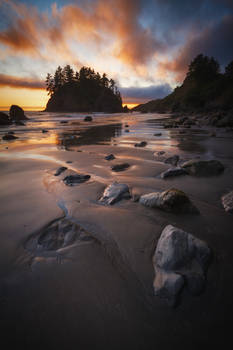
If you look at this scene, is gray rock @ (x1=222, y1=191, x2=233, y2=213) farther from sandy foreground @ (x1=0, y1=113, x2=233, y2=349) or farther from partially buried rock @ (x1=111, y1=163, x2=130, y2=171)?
partially buried rock @ (x1=111, y1=163, x2=130, y2=171)

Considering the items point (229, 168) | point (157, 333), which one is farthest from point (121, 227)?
point (229, 168)

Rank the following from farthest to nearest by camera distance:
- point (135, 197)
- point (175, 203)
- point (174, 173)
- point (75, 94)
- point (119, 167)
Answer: point (75, 94) → point (119, 167) → point (174, 173) → point (135, 197) → point (175, 203)

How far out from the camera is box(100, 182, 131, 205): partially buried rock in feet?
6.43

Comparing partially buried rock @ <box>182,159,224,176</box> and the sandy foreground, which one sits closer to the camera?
the sandy foreground

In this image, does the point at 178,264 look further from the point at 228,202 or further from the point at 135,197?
the point at 228,202

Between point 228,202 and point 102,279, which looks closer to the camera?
point 102,279

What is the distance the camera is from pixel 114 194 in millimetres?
2033

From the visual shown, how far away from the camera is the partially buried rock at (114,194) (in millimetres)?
1958

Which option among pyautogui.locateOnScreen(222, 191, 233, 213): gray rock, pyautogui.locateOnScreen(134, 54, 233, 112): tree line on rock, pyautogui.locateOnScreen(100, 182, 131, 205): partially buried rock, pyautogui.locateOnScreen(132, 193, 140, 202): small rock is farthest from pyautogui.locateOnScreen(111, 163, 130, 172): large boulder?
pyautogui.locateOnScreen(134, 54, 233, 112): tree line on rock

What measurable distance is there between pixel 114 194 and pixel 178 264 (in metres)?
1.13

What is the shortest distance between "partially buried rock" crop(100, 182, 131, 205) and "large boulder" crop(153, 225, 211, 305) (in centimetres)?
83

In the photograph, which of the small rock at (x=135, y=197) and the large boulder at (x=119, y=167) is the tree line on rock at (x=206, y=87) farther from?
the small rock at (x=135, y=197)

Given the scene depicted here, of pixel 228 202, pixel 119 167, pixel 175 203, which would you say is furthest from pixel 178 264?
pixel 119 167

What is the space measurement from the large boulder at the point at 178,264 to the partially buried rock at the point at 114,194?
83 cm
